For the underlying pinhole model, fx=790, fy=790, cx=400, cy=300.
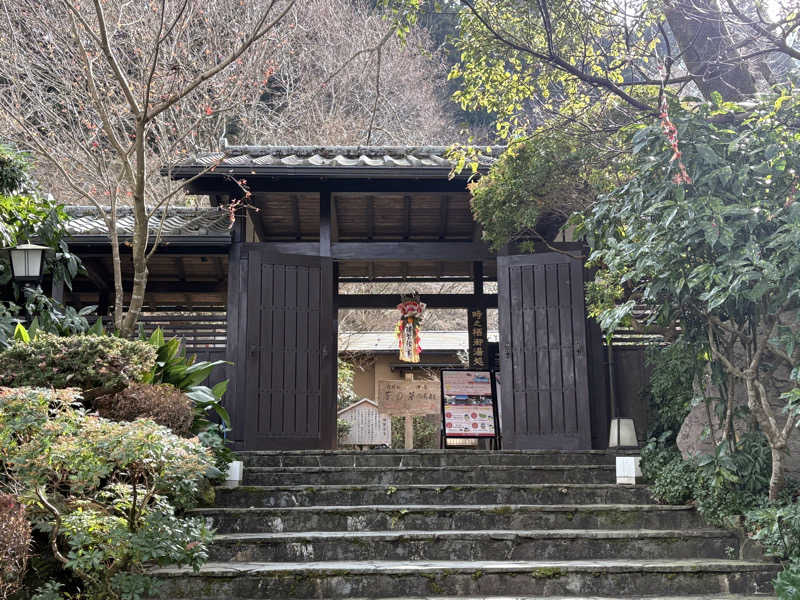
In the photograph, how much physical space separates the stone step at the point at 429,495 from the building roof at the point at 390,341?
30.4 ft

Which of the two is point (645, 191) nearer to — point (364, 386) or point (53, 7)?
point (53, 7)

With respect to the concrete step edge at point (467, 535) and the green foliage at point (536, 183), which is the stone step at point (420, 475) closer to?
the concrete step edge at point (467, 535)

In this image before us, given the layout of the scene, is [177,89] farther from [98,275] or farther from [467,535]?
[467,535]

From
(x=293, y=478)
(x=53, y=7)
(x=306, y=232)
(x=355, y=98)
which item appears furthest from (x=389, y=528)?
(x=355, y=98)

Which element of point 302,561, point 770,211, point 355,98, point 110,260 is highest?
point 355,98

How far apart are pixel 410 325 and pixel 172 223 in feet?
11.9

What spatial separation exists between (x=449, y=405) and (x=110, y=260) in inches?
179

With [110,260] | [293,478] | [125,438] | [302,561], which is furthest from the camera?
[110,260]

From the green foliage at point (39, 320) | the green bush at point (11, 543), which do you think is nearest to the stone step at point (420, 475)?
the green foliage at point (39, 320)

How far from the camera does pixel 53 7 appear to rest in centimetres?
1136

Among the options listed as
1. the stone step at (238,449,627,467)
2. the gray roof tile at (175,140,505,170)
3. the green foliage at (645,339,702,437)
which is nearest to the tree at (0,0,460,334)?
the gray roof tile at (175,140,505,170)

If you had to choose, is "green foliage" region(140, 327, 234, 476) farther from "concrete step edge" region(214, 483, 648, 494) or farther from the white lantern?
the white lantern

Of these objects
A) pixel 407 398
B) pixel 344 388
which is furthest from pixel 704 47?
pixel 344 388

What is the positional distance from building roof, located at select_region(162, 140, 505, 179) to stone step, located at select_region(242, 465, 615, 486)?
305 centimetres
